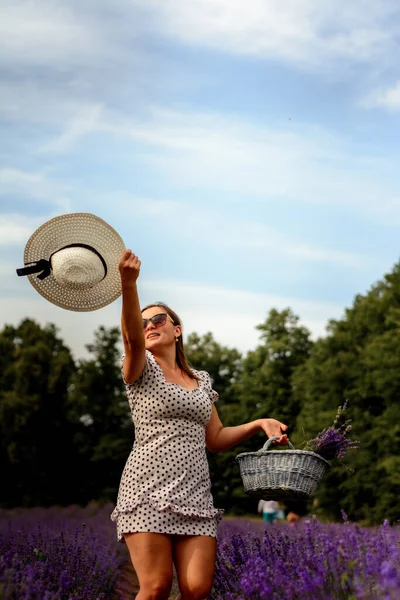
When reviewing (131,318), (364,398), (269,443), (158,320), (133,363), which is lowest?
(269,443)

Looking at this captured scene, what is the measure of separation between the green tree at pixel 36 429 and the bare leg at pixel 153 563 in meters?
24.4

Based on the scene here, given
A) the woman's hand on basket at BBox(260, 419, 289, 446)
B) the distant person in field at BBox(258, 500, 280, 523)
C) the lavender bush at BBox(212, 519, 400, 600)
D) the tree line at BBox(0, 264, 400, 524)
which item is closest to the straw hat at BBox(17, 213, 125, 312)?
the woman's hand on basket at BBox(260, 419, 289, 446)

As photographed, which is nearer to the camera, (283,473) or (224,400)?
(283,473)

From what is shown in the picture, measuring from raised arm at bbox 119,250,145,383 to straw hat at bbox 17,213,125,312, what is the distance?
681mm

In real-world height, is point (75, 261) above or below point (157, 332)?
above

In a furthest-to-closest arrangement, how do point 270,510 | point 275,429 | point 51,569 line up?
point 270,510
point 51,569
point 275,429

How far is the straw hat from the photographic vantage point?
459cm

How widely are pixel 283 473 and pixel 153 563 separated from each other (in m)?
0.75

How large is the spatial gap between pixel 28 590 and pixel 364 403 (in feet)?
62.2

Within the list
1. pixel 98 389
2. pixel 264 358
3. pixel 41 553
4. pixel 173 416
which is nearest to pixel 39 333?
pixel 98 389

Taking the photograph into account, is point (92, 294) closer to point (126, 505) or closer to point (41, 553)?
point (126, 505)

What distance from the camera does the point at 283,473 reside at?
4.20 m

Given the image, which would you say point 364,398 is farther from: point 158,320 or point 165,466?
point 165,466

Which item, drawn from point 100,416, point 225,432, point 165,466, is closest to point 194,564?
point 165,466
